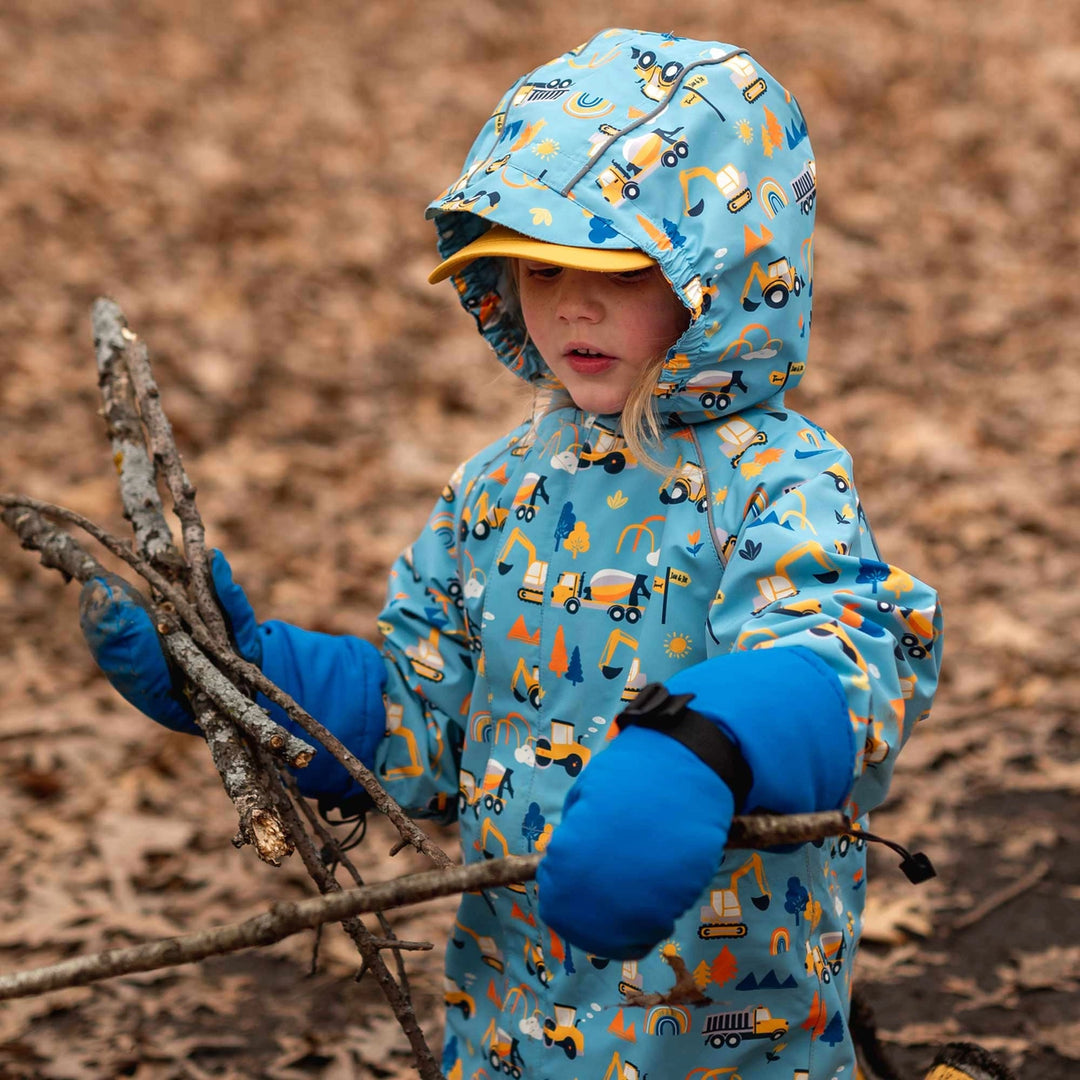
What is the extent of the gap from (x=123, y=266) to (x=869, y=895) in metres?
5.37

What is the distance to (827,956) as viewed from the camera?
2146 millimetres

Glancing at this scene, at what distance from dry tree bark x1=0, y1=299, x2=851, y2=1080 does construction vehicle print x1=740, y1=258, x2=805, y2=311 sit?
0.85 metres

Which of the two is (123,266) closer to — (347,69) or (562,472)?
(347,69)

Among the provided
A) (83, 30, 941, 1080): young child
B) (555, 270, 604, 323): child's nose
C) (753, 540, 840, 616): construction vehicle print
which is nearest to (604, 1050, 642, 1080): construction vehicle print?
(83, 30, 941, 1080): young child

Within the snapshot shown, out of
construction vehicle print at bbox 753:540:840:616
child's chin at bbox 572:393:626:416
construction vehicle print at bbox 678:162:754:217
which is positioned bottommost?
construction vehicle print at bbox 753:540:840:616

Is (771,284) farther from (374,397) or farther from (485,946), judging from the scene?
(374,397)

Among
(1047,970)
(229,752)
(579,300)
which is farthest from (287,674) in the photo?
(1047,970)

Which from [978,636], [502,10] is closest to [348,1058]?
[978,636]

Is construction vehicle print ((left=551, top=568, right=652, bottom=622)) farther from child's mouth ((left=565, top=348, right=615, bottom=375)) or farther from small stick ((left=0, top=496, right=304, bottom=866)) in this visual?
small stick ((left=0, top=496, right=304, bottom=866))

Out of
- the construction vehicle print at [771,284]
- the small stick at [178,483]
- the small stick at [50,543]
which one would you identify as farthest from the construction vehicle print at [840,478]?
the small stick at [50,543]

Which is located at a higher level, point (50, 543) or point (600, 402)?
point (600, 402)

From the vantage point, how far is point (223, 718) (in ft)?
6.84

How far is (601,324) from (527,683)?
24.6 inches

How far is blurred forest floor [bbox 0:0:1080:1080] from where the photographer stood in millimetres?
3633
